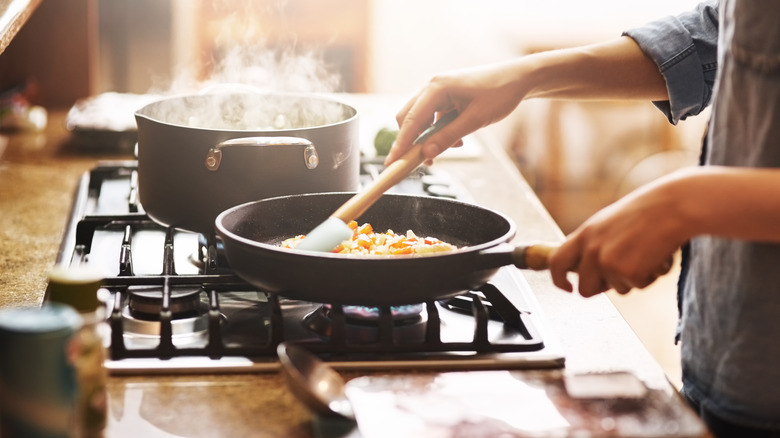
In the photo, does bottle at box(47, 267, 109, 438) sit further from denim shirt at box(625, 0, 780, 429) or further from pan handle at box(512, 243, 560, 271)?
denim shirt at box(625, 0, 780, 429)

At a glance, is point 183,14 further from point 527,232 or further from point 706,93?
point 706,93

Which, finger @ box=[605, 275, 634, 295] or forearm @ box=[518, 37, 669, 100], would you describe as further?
forearm @ box=[518, 37, 669, 100]

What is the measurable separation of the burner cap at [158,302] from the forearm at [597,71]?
0.56 m

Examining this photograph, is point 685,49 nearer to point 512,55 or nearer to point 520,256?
point 520,256

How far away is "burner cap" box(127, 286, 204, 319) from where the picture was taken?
1.09m

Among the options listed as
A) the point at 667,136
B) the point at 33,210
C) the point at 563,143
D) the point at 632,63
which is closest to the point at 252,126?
the point at 33,210

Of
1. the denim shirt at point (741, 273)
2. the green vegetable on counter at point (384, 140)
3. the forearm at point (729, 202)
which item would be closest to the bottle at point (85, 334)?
the forearm at point (729, 202)

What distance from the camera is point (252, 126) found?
1.52 m

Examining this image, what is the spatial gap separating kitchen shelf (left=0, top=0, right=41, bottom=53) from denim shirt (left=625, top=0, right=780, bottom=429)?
3.21 ft

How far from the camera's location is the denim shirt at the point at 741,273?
918 mm

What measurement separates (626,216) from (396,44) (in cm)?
423

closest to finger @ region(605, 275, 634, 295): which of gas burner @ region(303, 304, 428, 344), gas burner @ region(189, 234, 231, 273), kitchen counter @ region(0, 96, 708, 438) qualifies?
kitchen counter @ region(0, 96, 708, 438)

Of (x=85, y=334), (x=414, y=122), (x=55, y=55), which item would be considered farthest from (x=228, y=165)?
(x=55, y=55)

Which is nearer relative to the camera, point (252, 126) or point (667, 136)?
point (252, 126)
